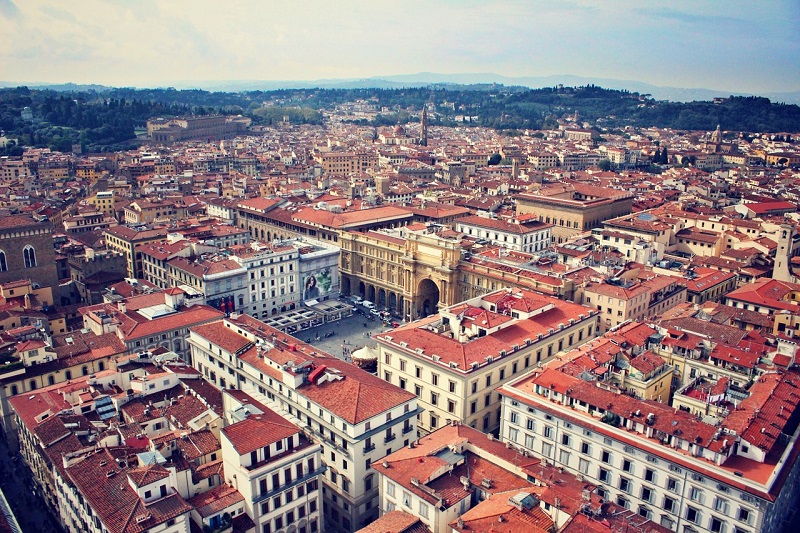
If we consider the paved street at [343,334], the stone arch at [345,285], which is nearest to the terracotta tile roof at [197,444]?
the paved street at [343,334]

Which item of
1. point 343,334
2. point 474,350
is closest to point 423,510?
point 474,350

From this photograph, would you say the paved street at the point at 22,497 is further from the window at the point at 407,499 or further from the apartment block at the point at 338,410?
the window at the point at 407,499

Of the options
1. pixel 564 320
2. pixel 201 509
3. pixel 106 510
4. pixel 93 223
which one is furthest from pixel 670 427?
pixel 93 223

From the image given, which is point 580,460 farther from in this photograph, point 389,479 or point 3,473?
point 3,473

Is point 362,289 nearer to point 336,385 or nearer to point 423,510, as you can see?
point 336,385

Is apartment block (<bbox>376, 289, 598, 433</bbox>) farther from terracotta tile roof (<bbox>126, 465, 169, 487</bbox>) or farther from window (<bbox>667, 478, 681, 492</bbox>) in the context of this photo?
terracotta tile roof (<bbox>126, 465, 169, 487</bbox>)
